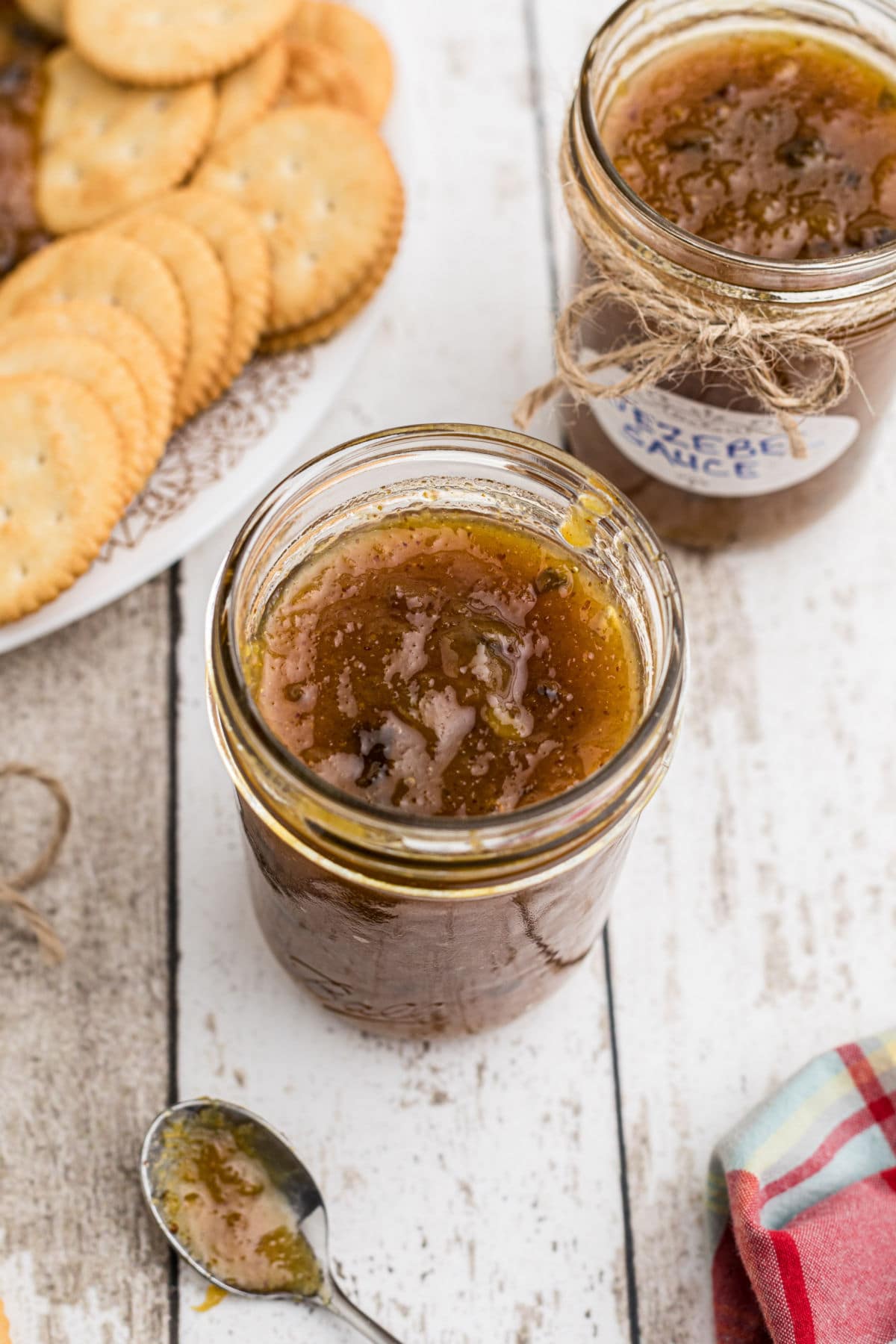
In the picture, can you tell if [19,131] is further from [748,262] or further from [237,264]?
[748,262]

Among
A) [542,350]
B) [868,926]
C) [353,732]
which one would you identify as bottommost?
[868,926]

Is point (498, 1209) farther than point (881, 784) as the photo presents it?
No

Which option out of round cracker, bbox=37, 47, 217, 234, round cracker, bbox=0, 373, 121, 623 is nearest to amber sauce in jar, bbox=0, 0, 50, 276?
round cracker, bbox=37, 47, 217, 234

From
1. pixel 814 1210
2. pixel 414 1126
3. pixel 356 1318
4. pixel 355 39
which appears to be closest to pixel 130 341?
pixel 355 39

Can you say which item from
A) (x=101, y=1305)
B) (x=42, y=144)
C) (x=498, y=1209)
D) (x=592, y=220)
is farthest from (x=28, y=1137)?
(x=42, y=144)

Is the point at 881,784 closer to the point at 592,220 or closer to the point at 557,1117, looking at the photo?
the point at 557,1117

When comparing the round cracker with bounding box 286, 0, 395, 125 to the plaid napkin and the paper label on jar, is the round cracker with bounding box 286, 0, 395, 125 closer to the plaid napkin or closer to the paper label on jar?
the paper label on jar
